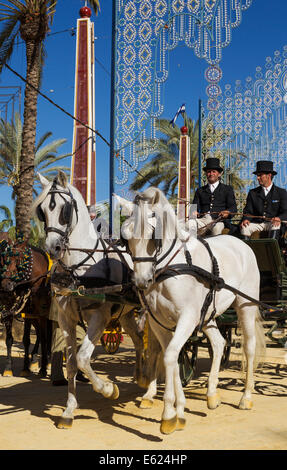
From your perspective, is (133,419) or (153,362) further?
(153,362)

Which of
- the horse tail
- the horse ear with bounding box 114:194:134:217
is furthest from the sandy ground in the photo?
the horse ear with bounding box 114:194:134:217

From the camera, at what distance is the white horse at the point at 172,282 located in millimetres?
4426

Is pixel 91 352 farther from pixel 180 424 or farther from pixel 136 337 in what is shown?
pixel 136 337

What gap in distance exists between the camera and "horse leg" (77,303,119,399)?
4859 millimetres

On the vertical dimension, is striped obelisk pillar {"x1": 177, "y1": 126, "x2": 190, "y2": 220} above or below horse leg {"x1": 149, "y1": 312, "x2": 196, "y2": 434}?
above

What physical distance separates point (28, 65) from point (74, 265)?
9863 mm

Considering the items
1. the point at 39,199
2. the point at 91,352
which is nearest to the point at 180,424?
the point at 91,352

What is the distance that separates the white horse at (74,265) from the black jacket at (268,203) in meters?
2.43

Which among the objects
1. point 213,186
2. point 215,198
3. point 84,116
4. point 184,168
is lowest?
point 215,198

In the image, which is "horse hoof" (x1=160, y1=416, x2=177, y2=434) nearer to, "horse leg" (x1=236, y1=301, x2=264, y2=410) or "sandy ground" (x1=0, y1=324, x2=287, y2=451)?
"sandy ground" (x1=0, y1=324, x2=287, y2=451)

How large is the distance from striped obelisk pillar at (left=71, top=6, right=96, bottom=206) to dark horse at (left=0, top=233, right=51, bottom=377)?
6.29ft

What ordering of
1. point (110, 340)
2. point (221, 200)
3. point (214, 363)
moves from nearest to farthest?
point (214, 363), point (221, 200), point (110, 340)

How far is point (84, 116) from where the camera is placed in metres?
9.85
